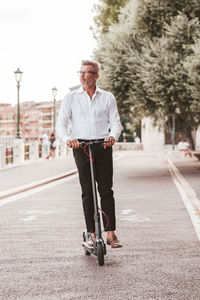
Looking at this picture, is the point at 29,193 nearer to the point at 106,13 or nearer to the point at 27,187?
the point at 27,187

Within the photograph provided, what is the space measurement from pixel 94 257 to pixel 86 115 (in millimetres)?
1419

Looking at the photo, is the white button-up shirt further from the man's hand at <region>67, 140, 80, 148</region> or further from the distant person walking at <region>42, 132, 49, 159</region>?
the distant person walking at <region>42, 132, 49, 159</region>

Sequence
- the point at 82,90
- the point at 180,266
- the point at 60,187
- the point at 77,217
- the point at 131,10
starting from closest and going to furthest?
the point at 180,266
the point at 82,90
the point at 77,217
the point at 60,187
the point at 131,10

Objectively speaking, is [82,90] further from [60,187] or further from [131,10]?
[131,10]

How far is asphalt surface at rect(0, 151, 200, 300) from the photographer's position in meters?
4.30

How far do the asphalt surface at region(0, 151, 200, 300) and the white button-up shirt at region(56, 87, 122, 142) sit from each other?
1.23m

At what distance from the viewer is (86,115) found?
5.40 meters

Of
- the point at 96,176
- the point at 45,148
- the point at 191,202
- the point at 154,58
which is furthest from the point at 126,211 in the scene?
the point at 45,148

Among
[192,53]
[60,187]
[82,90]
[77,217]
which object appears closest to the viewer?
[82,90]

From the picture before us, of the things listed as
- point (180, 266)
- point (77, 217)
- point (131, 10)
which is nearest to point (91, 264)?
point (180, 266)

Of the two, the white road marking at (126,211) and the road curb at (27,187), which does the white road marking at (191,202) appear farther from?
the road curb at (27,187)

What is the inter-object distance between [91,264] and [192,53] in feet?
44.1

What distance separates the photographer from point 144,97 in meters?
18.7

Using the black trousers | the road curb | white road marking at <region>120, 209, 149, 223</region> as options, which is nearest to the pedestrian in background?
the black trousers
